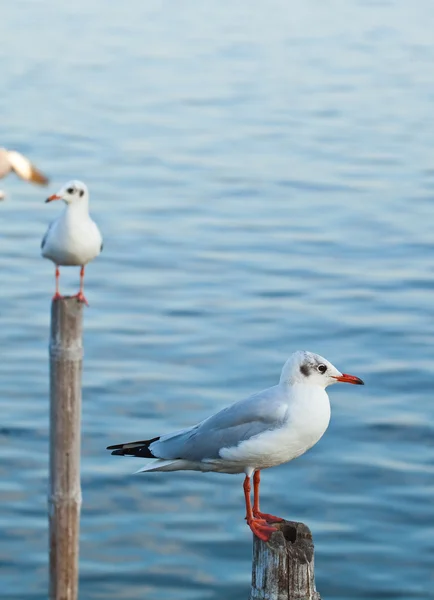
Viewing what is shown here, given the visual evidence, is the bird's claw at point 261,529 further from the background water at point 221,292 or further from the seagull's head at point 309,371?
the background water at point 221,292

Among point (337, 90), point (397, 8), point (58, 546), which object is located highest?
point (397, 8)

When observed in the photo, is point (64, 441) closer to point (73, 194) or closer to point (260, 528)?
point (260, 528)

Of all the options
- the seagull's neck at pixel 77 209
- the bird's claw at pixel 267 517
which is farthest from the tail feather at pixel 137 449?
the seagull's neck at pixel 77 209

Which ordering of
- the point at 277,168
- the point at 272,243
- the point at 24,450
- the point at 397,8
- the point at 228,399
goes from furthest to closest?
1. the point at 397,8
2. the point at 277,168
3. the point at 272,243
4. the point at 228,399
5. the point at 24,450

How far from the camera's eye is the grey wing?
322 inches

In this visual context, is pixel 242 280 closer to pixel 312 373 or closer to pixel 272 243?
pixel 272 243

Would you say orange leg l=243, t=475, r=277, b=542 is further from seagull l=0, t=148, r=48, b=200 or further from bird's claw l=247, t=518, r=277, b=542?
seagull l=0, t=148, r=48, b=200

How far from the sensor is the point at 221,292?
1769 cm

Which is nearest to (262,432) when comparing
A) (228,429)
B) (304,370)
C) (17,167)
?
(228,429)

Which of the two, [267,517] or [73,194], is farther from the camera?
[267,517]

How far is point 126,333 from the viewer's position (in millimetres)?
16219

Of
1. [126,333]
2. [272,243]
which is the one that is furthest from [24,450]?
[272,243]

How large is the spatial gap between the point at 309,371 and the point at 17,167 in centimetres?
208

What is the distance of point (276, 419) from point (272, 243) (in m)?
11.7
